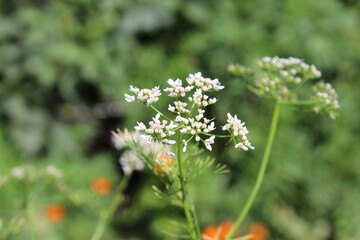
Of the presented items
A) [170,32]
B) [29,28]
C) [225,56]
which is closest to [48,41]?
[29,28]

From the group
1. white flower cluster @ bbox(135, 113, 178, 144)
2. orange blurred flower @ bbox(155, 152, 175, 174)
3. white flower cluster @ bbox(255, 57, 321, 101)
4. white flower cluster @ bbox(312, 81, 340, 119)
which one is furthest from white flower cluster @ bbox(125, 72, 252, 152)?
white flower cluster @ bbox(312, 81, 340, 119)

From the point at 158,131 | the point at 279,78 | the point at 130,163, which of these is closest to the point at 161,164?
the point at 158,131

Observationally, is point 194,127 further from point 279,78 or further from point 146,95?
point 279,78

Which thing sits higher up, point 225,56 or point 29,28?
point 225,56

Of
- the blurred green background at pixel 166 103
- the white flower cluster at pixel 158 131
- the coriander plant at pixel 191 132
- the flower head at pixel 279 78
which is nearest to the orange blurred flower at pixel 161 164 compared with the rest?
the coriander plant at pixel 191 132

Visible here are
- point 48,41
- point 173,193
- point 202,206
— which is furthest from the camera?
point 48,41

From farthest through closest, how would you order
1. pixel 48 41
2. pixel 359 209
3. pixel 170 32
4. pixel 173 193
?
1. pixel 170 32
2. pixel 48 41
3. pixel 359 209
4. pixel 173 193

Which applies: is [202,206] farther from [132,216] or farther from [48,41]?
[48,41]

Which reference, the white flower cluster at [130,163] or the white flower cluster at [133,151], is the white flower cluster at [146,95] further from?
the white flower cluster at [130,163]
